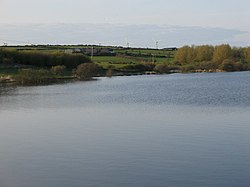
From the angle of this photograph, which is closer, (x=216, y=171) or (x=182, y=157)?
(x=216, y=171)

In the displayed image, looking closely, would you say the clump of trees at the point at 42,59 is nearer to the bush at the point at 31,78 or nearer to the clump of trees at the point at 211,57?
the bush at the point at 31,78

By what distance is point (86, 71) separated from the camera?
7750 cm

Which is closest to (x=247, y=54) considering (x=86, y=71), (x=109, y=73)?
(x=109, y=73)

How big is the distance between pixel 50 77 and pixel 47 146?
174 ft

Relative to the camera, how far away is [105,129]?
20.9 metres

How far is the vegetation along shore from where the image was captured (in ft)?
231

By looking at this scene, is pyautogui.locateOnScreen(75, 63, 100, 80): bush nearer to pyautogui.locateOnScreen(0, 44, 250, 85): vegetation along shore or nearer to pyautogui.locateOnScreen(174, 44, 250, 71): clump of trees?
pyautogui.locateOnScreen(0, 44, 250, 85): vegetation along shore

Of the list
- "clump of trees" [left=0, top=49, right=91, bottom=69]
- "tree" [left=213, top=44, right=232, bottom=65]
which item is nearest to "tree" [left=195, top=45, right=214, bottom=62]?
"tree" [left=213, top=44, right=232, bottom=65]

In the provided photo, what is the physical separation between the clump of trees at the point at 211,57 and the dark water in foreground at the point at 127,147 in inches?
2783

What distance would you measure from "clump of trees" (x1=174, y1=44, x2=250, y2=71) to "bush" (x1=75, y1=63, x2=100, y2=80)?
2393cm

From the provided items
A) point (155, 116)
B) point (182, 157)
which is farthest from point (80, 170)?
point (155, 116)

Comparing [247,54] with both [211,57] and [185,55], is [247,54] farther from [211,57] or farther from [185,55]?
[185,55]

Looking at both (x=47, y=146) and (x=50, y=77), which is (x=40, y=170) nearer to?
(x=47, y=146)

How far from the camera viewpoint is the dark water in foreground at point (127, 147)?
1269cm
